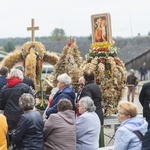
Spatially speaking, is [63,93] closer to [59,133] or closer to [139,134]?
[59,133]

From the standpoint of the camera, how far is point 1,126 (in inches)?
210

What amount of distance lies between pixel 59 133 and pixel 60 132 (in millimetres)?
19

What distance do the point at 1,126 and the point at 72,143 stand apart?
3.27 ft

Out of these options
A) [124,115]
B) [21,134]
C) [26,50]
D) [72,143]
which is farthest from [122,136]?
[26,50]

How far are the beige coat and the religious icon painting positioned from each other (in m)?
5.30

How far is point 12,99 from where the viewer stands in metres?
6.37

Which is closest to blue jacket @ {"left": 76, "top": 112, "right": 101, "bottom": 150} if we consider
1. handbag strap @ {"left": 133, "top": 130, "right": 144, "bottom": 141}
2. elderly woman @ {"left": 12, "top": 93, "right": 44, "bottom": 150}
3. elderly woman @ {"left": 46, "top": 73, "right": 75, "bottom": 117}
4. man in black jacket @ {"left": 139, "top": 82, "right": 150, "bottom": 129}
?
elderly woman @ {"left": 12, "top": 93, "right": 44, "bottom": 150}

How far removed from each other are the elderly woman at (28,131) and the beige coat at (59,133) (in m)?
0.12

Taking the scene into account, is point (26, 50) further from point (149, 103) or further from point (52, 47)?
point (52, 47)

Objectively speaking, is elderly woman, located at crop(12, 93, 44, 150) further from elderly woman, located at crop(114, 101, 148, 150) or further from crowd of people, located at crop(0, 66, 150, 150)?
elderly woman, located at crop(114, 101, 148, 150)

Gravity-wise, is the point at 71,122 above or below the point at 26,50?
below

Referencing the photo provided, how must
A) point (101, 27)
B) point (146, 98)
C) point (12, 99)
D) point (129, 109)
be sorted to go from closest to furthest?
point (129, 109)
point (12, 99)
point (146, 98)
point (101, 27)

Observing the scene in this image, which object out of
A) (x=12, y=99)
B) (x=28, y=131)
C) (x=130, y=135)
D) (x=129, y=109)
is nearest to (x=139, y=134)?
(x=130, y=135)

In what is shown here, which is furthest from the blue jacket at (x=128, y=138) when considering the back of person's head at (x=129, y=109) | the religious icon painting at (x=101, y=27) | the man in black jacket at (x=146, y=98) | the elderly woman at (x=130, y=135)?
the religious icon painting at (x=101, y=27)
